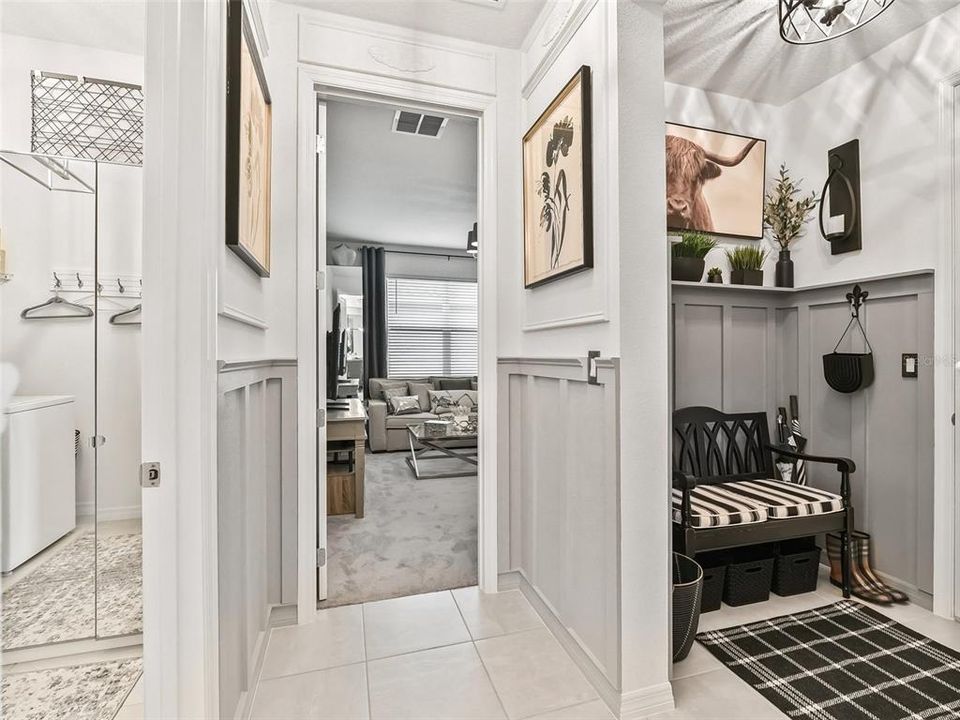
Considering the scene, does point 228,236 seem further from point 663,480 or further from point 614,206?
point 663,480

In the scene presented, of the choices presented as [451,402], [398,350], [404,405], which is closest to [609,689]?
[404,405]

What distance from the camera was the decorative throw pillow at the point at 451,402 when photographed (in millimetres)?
5988

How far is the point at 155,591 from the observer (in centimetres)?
107

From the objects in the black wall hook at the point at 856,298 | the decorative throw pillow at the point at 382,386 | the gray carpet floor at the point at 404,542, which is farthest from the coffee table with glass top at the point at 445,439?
the black wall hook at the point at 856,298

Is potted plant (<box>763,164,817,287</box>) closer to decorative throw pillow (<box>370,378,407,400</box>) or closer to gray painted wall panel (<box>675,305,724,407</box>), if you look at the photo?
gray painted wall panel (<box>675,305,724,407</box>)

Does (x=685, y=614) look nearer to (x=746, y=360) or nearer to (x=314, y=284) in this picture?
(x=746, y=360)

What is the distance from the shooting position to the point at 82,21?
97cm

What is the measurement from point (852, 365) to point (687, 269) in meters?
0.96

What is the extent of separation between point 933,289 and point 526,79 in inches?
82.5

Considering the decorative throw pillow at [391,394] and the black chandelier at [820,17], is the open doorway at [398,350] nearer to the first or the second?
the decorative throw pillow at [391,394]

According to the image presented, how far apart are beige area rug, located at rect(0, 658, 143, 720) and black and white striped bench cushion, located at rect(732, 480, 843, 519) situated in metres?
2.55

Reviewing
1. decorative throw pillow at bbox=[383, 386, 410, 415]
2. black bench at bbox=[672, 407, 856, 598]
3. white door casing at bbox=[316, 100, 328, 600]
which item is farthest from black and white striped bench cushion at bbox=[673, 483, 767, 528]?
decorative throw pillow at bbox=[383, 386, 410, 415]

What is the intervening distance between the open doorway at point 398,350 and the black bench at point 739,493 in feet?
3.76

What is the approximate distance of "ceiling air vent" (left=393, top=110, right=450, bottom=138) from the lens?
3189 millimetres
